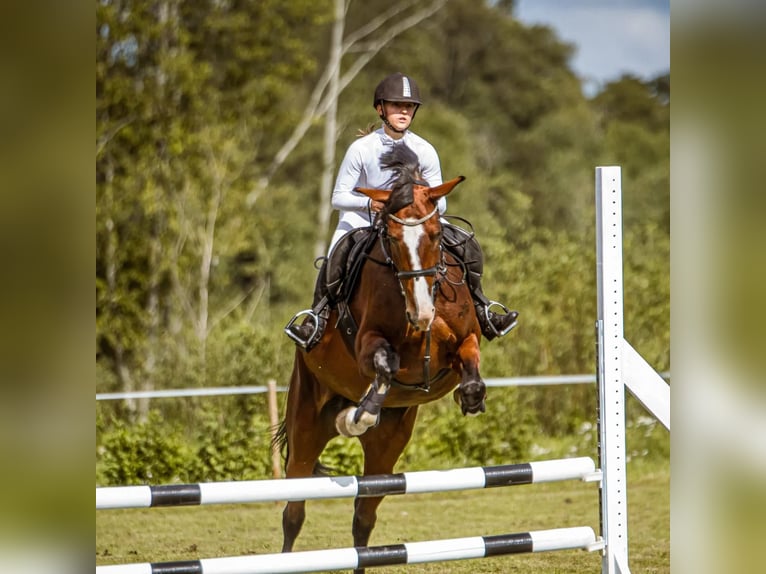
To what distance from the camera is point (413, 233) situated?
12.0ft

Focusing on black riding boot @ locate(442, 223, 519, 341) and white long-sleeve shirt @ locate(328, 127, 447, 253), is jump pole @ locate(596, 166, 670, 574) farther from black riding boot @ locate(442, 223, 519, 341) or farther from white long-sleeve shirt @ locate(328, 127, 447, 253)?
white long-sleeve shirt @ locate(328, 127, 447, 253)

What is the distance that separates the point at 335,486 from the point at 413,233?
1.05m

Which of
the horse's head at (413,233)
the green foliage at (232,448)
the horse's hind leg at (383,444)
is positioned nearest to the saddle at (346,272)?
the horse's head at (413,233)

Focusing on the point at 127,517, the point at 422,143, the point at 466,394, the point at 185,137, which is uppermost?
the point at 185,137

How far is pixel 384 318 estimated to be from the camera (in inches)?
157

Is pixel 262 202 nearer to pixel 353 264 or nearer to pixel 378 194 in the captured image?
pixel 353 264

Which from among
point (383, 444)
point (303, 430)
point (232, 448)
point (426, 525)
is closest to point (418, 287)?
point (383, 444)

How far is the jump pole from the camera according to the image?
11.7ft

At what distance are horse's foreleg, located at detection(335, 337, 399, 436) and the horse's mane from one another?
23.1 inches

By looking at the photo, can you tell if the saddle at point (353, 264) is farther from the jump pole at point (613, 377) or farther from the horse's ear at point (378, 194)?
the jump pole at point (613, 377)

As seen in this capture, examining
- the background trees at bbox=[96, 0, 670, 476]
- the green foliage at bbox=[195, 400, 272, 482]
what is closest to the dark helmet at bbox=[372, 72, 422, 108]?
the green foliage at bbox=[195, 400, 272, 482]
